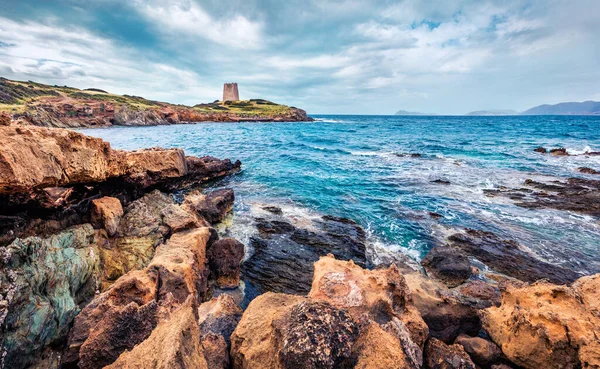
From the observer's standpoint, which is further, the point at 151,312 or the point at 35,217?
the point at 35,217

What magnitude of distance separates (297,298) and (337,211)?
457 inches

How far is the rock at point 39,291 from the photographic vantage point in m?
5.04

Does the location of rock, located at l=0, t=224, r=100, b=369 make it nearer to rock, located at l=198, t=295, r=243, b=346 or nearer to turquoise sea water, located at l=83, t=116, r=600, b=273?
rock, located at l=198, t=295, r=243, b=346

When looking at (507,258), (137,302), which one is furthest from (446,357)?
(507,258)

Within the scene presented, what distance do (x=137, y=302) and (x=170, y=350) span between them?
3286 millimetres

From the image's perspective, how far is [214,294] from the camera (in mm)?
9000

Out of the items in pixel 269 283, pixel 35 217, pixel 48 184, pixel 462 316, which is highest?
pixel 48 184

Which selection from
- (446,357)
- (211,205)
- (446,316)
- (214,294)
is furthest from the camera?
(211,205)

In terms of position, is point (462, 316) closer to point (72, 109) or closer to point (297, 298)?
point (297, 298)

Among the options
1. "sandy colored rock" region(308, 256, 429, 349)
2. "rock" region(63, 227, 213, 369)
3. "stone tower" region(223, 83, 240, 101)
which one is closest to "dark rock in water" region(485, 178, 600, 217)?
"sandy colored rock" region(308, 256, 429, 349)

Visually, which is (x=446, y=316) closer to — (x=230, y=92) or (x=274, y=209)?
(x=274, y=209)

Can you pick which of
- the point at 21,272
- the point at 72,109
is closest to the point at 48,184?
the point at 21,272

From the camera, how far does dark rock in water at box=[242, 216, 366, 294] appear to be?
10.0 m

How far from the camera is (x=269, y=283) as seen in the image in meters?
9.88
